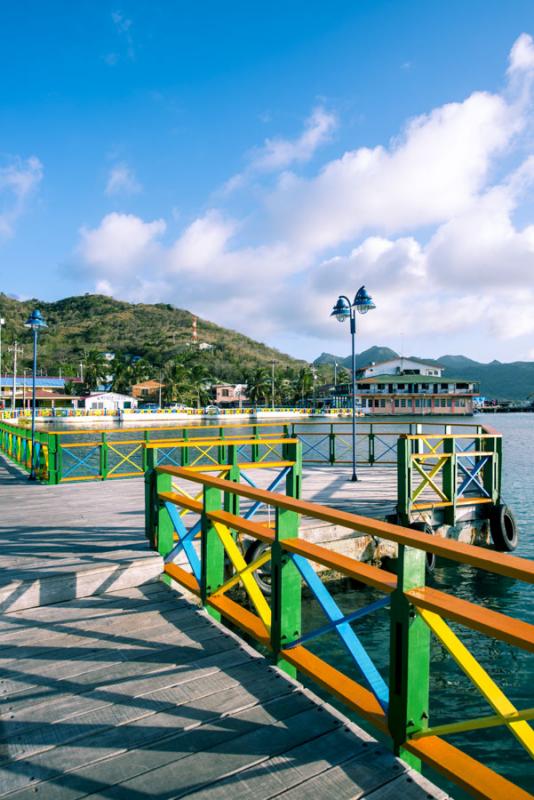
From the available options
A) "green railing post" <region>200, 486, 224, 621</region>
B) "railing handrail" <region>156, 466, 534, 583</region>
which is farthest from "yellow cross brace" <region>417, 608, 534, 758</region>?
"green railing post" <region>200, 486, 224, 621</region>

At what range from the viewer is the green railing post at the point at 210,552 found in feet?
14.6

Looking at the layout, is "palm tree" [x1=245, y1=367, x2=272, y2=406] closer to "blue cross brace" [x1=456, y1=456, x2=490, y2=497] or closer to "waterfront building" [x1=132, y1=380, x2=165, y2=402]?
"waterfront building" [x1=132, y1=380, x2=165, y2=402]

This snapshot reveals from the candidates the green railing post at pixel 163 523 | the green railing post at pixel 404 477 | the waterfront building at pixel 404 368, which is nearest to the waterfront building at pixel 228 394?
the waterfront building at pixel 404 368

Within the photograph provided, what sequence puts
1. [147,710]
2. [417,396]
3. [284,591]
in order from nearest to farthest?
[147,710], [284,591], [417,396]

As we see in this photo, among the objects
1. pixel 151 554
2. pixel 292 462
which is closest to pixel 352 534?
pixel 292 462

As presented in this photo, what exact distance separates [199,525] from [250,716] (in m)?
1.92

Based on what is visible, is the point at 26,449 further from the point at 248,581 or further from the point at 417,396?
the point at 417,396

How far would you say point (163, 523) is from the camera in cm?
593

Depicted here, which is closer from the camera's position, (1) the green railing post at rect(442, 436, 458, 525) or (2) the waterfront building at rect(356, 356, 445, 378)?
(1) the green railing post at rect(442, 436, 458, 525)

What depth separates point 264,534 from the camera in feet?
11.9

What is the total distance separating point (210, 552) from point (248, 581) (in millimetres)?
622

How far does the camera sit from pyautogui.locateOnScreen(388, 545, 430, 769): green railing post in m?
2.56

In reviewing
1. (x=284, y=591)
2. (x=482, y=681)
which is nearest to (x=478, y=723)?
(x=482, y=681)

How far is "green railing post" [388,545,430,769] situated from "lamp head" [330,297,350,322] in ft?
40.0
